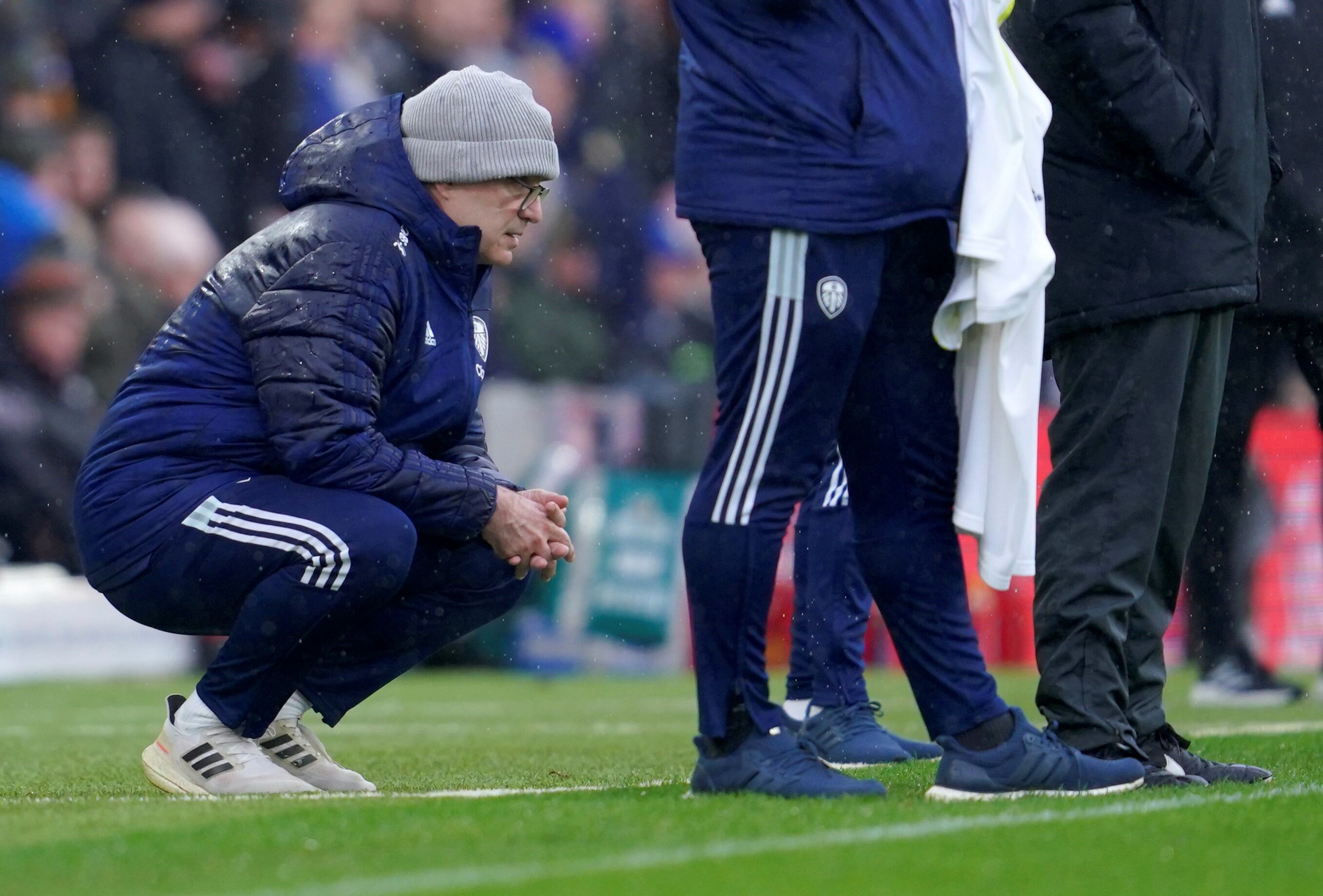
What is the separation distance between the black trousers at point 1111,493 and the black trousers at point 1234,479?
2.97ft

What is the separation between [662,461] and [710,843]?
23.6ft

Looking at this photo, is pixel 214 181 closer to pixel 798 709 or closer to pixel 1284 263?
pixel 798 709

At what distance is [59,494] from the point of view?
919cm

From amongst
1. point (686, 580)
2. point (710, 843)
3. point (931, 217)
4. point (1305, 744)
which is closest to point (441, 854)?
point (710, 843)

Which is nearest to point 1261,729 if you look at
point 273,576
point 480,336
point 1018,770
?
point 1018,770

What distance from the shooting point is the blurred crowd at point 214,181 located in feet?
30.9

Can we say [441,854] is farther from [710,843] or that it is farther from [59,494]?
[59,494]

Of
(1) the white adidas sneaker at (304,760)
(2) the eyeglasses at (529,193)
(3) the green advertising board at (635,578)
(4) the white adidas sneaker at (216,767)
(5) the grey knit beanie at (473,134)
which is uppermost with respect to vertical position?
(5) the grey knit beanie at (473,134)

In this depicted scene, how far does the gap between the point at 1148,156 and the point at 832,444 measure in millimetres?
957

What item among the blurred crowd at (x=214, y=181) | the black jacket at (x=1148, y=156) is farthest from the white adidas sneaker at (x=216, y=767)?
the blurred crowd at (x=214, y=181)

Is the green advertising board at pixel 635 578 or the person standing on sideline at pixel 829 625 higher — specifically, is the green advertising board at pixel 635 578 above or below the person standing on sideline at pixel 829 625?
below

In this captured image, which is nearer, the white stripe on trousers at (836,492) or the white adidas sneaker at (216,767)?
the white adidas sneaker at (216,767)

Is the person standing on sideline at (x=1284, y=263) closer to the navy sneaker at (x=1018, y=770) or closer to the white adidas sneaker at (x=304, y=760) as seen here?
the navy sneaker at (x=1018, y=770)

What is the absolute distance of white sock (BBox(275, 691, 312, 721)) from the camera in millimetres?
4105
